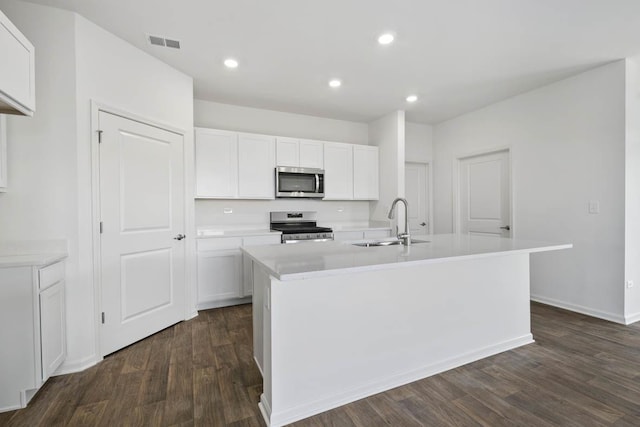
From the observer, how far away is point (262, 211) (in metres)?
4.31

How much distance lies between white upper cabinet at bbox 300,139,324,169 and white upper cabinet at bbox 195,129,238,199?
0.91 metres

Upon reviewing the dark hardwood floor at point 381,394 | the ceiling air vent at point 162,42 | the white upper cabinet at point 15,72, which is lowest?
the dark hardwood floor at point 381,394

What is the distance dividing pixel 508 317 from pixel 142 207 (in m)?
3.23

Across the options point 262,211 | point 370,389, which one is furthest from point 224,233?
point 370,389

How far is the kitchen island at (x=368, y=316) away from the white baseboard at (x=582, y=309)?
1.34 m

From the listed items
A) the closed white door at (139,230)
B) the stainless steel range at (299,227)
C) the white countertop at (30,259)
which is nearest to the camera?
the white countertop at (30,259)

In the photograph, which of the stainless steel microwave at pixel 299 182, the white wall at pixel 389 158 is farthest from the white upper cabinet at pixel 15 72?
the white wall at pixel 389 158

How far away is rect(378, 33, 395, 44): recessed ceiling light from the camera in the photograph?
250 cm

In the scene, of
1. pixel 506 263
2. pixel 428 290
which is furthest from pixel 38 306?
pixel 506 263

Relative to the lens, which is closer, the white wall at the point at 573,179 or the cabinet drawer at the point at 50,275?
the cabinet drawer at the point at 50,275

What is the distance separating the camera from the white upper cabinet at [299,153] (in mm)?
4125

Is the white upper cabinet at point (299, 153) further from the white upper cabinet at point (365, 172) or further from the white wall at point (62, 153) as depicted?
the white wall at point (62, 153)

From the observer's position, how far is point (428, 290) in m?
2.13

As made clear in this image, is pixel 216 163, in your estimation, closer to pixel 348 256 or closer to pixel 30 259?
pixel 30 259
